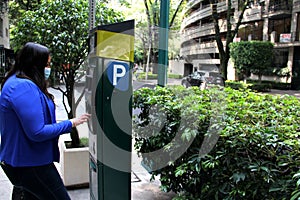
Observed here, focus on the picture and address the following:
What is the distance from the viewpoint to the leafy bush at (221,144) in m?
1.81

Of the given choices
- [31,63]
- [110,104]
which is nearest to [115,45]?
[110,104]

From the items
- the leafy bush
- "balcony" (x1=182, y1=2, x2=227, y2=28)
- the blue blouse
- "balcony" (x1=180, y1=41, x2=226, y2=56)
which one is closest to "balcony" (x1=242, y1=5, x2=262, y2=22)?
"balcony" (x1=182, y1=2, x2=227, y2=28)

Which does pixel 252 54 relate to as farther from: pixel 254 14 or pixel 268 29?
pixel 254 14

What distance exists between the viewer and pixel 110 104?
2354mm

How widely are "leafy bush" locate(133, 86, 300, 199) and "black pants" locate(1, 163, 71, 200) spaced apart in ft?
2.91

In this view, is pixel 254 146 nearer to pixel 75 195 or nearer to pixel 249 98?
pixel 249 98

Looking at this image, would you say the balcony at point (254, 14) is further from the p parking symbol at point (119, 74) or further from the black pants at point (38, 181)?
the black pants at point (38, 181)

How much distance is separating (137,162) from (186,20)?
128ft

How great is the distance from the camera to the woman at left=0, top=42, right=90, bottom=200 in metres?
1.82

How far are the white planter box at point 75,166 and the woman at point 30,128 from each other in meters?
1.36

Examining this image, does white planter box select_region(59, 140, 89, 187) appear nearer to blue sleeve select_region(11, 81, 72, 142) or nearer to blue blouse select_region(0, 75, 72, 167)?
blue blouse select_region(0, 75, 72, 167)

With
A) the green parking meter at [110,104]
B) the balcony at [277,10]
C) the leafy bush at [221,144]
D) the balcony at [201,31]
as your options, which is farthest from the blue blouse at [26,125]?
the balcony at [201,31]

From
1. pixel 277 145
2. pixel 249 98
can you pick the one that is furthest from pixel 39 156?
pixel 249 98

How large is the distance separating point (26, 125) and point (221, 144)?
50.8 inches
